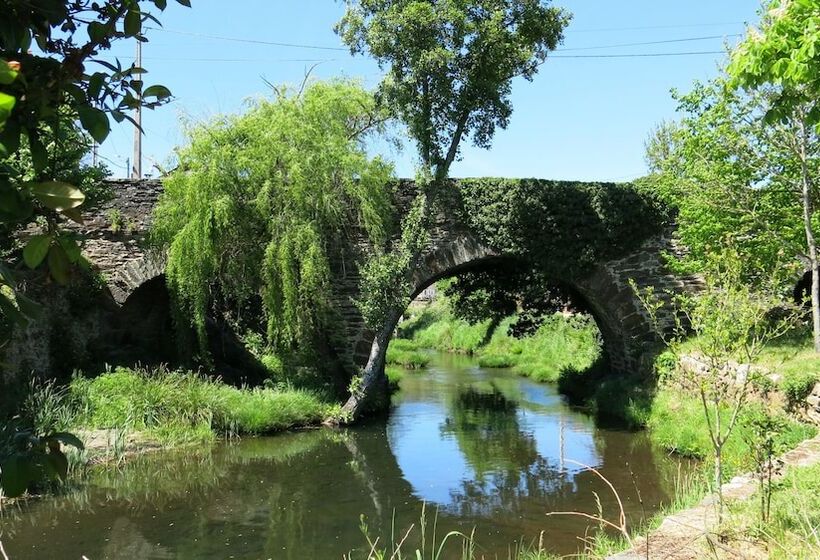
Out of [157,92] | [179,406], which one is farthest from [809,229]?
[157,92]

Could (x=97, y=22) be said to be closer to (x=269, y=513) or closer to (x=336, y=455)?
(x=269, y=513)

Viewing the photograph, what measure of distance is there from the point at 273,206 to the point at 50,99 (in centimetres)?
1022

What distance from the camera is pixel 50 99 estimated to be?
1.39m

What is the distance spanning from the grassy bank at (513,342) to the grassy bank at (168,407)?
25.4ft

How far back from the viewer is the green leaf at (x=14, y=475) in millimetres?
1233

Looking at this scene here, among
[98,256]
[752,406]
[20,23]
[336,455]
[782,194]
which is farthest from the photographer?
[98,256]

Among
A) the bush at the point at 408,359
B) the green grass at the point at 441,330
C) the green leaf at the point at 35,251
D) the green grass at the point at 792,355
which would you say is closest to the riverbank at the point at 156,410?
the green grass at the point at 792,355

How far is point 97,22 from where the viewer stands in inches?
59.6

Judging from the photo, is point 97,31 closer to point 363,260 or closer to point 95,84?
point 95,84

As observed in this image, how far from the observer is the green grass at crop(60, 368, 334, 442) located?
9.79 meters

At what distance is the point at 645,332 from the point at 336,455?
21.2 ft

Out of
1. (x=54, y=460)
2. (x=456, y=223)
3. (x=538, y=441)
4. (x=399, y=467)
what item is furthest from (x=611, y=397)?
(x=54, y=460)

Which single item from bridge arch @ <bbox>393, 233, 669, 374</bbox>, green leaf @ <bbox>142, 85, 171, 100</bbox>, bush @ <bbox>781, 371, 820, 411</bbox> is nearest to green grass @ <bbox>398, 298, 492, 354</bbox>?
bridge arch @ <bbox>393, 233, 669, 374</bbox>

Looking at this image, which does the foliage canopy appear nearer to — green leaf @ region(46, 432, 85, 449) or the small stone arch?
the small stone arch
